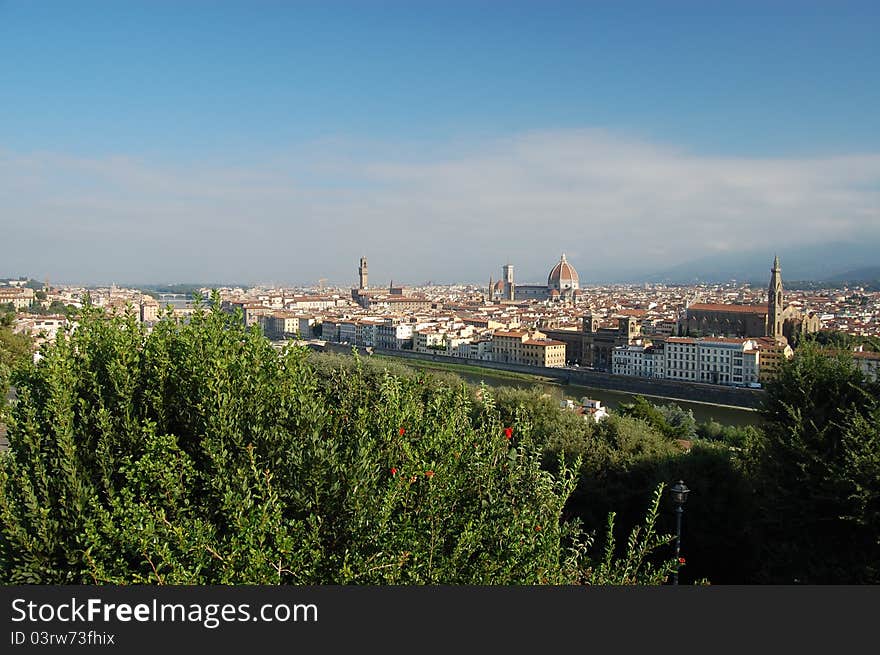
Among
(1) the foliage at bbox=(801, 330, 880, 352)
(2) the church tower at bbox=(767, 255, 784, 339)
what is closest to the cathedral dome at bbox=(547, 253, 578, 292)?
(2) the church tower at bbox=(767, 255, 784, 339)

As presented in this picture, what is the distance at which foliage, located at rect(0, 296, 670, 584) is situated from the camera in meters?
2.31

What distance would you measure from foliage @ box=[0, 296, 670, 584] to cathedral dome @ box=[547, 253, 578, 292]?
85.8m

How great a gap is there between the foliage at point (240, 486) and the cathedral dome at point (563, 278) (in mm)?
85814

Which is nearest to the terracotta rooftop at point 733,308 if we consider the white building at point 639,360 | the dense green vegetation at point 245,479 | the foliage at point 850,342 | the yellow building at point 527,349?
the foliage at point 850,342

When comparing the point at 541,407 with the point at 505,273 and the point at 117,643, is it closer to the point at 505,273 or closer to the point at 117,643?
the point at 117,643

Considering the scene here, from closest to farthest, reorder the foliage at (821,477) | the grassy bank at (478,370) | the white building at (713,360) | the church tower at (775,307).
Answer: the foliage at (821,477) < the white building at (713,360) < the grassy bank at (478,370) < the church tower at (775,307)

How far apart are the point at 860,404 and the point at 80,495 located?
6574 mm

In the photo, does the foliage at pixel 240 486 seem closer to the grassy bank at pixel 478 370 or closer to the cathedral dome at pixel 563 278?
the grassy bank at pixel 478 370

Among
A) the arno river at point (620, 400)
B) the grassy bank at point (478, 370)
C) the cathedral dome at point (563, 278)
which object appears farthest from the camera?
the cathedral dome at point (563, 278)

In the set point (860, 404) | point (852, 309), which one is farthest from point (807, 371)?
point (852, 309)

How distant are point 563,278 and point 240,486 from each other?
87.5m

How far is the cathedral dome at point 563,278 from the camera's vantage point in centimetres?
8794

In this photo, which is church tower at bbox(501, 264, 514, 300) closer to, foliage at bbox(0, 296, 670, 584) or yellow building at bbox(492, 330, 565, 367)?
yellow building at bbox(492, 330, 565, 367)

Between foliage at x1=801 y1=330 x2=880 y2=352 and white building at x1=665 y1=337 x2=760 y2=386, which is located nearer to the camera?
foliage at x1=801 y1=330 x2=880 y2=352
